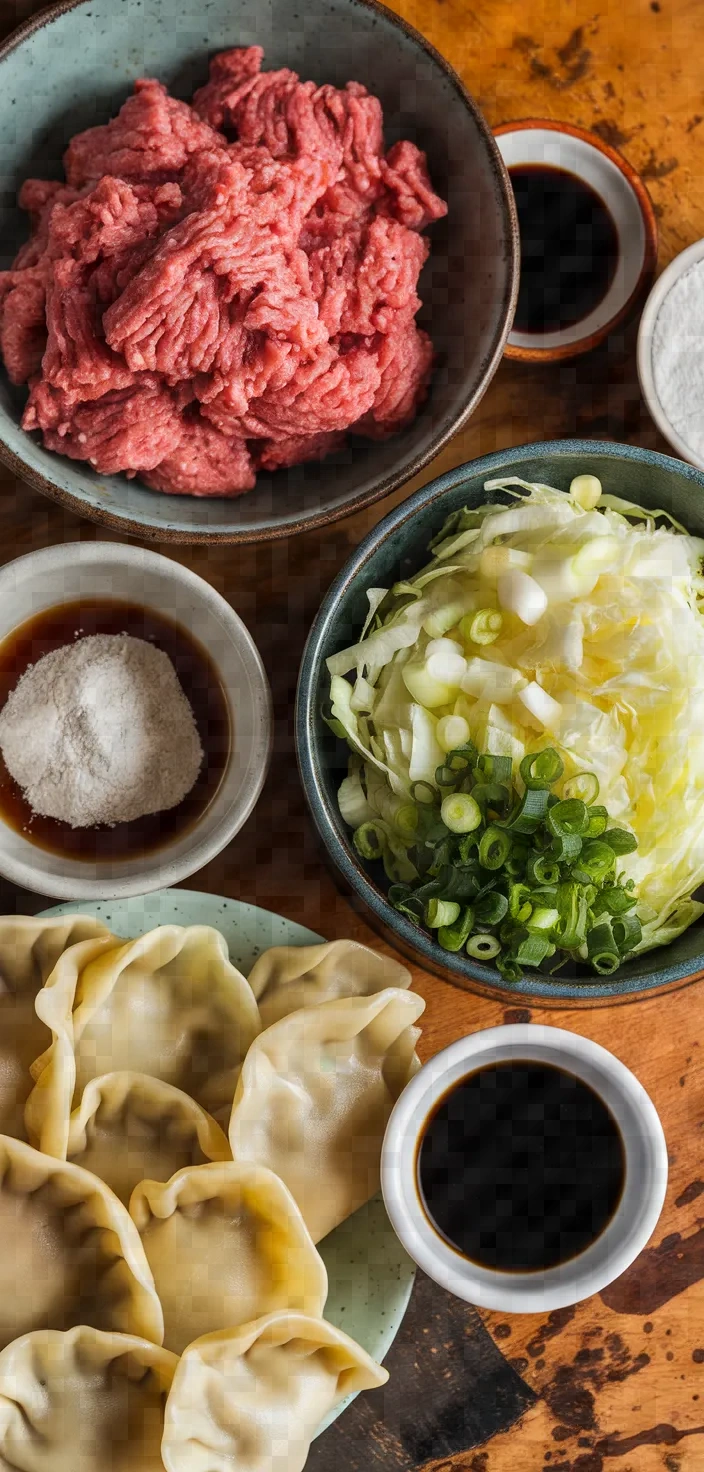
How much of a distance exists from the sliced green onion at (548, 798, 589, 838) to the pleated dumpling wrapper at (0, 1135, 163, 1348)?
96cm

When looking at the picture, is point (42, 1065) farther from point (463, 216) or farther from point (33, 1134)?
point (463, 216)

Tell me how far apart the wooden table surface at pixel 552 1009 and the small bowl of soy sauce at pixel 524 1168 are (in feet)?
0.70

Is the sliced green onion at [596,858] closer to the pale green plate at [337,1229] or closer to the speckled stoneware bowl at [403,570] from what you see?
the speckled stoneware bowl at [403,570]


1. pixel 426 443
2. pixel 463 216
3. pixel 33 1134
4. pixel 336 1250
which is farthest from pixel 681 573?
pixel 33 1134

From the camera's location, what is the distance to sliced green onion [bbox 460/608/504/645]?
A: 6.32 ft

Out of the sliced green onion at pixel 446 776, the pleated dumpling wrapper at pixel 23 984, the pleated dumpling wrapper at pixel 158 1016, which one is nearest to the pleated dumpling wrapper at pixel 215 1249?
the pleated dumpling wrapper at pixel 158 1016

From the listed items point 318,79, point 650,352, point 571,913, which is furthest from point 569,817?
point 318,79

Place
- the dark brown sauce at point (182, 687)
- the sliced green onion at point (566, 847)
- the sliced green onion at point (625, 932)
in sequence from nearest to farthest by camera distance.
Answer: the sliced green onion at point (566, 847) < the sliced green onion at point (625, 932) < the dark brown sauce at point (182, 687)

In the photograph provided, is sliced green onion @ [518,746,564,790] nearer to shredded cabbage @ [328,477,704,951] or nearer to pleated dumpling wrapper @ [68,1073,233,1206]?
shredded cabbage @ [328,477,704,951]

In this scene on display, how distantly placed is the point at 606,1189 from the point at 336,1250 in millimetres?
486

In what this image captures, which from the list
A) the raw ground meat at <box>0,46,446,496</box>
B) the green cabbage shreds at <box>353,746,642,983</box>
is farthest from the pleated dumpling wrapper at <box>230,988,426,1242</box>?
the raw ground meat at <box>0,46,446,496</box>

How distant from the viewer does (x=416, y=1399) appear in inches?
84.1

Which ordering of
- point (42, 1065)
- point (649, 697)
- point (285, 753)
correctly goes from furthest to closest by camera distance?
point (285, 753)
point (42, 1065)
point (649, 697)

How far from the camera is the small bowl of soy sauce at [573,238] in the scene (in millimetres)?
2188
